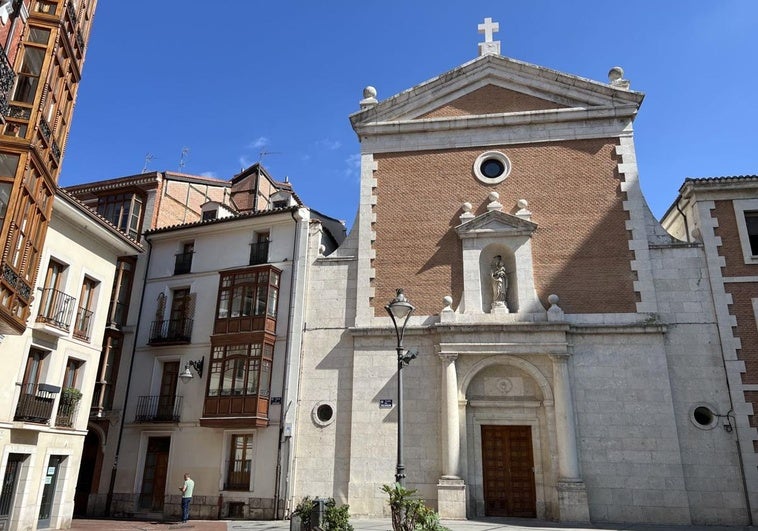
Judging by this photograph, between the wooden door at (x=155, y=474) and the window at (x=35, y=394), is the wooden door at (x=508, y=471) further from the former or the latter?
the window at (x=35, y=394)

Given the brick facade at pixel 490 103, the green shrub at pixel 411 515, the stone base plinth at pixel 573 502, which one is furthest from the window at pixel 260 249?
the green shrub at pixel 411 515

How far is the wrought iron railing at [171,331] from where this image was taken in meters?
21.2

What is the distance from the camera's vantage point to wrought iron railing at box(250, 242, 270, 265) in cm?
2128

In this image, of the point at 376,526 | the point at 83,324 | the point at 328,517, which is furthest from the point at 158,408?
the point at 328,517

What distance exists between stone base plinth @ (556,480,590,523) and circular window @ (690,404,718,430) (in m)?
3.70

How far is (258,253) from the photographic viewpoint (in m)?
21.5

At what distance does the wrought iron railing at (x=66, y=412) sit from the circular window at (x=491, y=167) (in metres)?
14.2

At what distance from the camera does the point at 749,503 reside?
15.5 m

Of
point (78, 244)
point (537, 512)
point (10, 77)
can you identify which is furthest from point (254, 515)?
point (10, 77)

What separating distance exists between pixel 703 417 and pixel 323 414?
36.1ft

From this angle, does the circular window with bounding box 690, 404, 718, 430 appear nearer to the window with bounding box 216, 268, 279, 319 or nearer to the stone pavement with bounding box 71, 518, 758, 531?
the stone pavement with bounding box 71, 518, 758, 531

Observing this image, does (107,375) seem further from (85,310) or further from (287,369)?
(287,369)

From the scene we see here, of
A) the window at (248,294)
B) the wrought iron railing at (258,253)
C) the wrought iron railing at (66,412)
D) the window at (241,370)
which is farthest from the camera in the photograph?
the wrought iron railing at (258,253)

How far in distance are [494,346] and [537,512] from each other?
4729 mm
